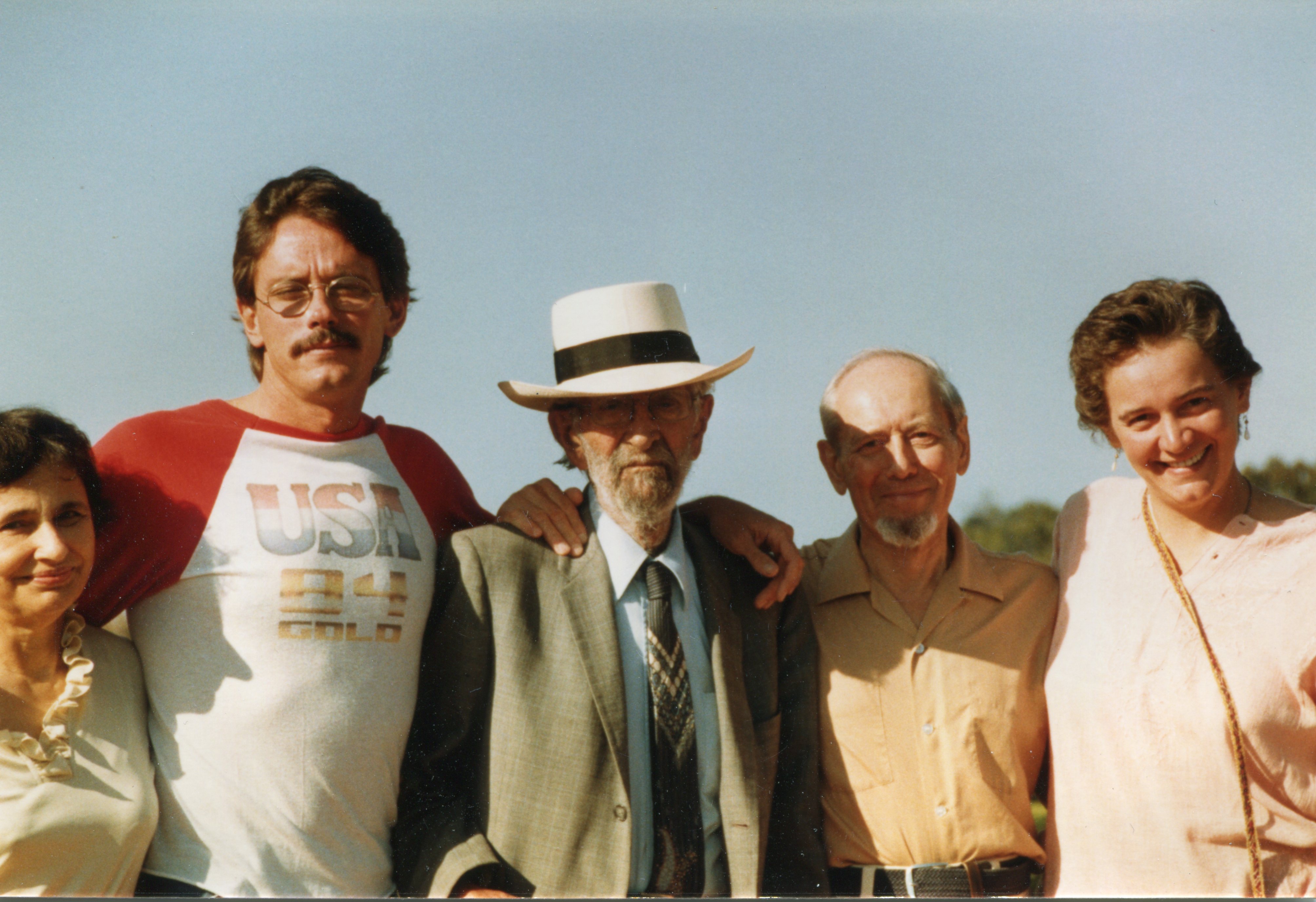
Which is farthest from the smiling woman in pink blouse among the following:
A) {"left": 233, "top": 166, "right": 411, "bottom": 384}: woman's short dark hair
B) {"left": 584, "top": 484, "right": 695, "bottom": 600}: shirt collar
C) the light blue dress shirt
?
{"left": 233, "top": 166, "right": 411, "bottom": 384}: woman's short dark hair

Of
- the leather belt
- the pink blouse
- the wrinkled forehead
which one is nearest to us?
the pink blouse

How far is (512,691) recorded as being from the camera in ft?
11.8

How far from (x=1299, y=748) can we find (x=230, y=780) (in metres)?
3.38

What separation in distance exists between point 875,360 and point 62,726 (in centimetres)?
298

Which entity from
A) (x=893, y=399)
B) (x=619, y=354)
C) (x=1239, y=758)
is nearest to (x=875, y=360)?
(x=893, y=399)

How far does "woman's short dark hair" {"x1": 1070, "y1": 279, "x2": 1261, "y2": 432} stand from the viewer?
12.9ft

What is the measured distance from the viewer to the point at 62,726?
3.30 m

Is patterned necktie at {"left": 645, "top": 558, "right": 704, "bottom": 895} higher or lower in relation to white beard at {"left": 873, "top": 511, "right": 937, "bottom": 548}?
lower

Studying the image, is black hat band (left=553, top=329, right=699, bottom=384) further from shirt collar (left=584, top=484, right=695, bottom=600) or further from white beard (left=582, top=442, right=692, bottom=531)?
shirt collar (left=584, top=484, right=695, bottom=600)

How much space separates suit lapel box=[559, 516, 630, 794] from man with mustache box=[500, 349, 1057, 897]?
0.52 ft

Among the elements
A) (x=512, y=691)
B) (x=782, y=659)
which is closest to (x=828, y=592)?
(x=782, y=659)

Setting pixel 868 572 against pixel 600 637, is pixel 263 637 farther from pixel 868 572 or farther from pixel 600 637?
pixel 868 572

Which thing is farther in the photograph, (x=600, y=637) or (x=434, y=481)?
(x=434, y=481)

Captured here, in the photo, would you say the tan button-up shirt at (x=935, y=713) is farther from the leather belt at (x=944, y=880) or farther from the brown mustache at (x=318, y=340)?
the brown mustache at (x=318, y=340)
